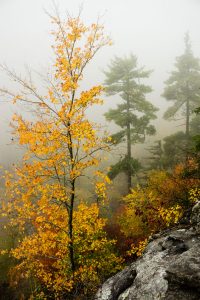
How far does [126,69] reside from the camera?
23.1 m

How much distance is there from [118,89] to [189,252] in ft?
54.3

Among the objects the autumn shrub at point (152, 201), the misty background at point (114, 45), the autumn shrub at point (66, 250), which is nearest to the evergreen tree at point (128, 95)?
the autumn shrub at point (152, 201)

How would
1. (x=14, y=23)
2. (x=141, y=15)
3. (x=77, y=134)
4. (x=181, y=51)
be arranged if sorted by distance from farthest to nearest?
(x=141, y=15)
(x=14, y=23)
(x=181, y=51)
(x=77, y=134)

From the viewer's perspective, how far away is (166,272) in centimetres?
836

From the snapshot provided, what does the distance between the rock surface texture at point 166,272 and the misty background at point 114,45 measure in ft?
102

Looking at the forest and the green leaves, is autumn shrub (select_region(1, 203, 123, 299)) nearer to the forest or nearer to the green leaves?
the forest

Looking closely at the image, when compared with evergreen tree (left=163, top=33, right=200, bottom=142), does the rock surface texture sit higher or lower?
lower

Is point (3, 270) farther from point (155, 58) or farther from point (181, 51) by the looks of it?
point (181, 51)

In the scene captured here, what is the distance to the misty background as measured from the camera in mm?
60956

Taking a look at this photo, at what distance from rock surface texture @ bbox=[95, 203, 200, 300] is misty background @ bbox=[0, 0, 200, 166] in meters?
31.1

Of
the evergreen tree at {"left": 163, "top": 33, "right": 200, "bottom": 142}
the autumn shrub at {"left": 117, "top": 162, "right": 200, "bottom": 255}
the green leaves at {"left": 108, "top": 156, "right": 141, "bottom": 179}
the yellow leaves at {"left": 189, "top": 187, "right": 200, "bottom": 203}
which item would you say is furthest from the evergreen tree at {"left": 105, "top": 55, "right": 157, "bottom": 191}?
the yellow leaves at {"left": 189, "top": 187, "right": 200, "bottom": 203}

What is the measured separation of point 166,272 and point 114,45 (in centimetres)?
10135

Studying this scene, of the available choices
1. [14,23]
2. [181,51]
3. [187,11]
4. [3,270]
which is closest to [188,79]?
[3,270]

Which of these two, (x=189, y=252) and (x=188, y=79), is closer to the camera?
(x=189, y=252)
